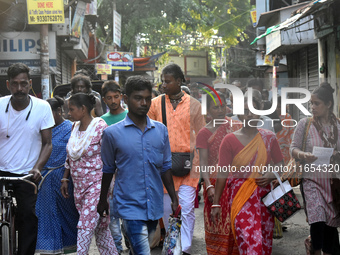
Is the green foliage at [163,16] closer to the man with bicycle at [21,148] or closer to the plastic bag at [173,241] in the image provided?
the man with bicycle at [21,148]

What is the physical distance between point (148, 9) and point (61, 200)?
815 inches

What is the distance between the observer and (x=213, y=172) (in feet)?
17.6

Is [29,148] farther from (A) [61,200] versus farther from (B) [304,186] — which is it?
(B) [304,186]

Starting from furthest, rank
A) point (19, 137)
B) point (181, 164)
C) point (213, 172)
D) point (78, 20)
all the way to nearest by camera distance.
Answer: point (78, 20) → point (181, 164) → point (213, 172) → point (19, 137)

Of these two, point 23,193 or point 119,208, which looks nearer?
point 119,208

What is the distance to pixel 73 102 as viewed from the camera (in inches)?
208

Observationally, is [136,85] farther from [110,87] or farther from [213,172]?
[110,87]

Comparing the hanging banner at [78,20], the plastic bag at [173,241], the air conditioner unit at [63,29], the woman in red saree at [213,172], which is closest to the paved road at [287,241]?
the woman in red saree at [213,172]

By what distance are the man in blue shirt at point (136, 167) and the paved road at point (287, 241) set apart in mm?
2380

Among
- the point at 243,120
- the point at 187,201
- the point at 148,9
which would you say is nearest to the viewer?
the point at 243,120

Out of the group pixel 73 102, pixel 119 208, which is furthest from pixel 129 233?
pixel 73 102

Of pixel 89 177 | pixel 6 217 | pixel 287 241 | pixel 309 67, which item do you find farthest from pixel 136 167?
pixel 309 67

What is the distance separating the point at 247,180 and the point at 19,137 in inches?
83.3

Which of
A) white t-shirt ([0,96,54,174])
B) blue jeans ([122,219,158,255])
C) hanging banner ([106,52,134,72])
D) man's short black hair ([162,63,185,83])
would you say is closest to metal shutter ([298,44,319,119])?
man's short black hair ([162,63,185,83])
